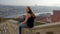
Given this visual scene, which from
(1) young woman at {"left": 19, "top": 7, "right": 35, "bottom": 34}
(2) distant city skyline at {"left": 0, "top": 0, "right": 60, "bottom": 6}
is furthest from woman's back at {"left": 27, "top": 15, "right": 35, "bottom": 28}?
(2) distant city skyline at {"left": 0, "top": 0, "right": 60, "bottom": 6}

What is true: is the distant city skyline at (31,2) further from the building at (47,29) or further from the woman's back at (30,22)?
the building at (47,29)

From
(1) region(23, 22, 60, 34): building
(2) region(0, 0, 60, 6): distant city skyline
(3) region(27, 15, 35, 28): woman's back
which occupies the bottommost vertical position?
(1) region(23, 22, 60, 34): building

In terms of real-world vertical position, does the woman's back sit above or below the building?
above

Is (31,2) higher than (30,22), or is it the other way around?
(31,2)

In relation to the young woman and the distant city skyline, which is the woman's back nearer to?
the young woman

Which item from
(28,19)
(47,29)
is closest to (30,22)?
(28,19)

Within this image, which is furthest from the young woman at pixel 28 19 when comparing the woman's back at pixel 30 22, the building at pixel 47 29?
the building at pixel 47 29

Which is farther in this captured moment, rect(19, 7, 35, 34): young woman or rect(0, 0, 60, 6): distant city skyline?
rect(0, 0, 60, 6): distant city skyline

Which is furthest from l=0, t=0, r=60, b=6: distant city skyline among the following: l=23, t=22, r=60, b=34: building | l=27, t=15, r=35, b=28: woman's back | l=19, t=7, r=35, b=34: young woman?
l=23, t=22, r=60, b=34: building

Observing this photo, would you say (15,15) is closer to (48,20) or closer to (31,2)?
(31,2)

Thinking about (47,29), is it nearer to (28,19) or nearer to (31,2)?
(28,19)

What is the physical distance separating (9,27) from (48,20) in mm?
758

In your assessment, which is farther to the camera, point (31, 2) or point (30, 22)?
point (31, 2)

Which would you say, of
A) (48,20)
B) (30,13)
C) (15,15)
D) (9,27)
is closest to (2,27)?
(9,27)
